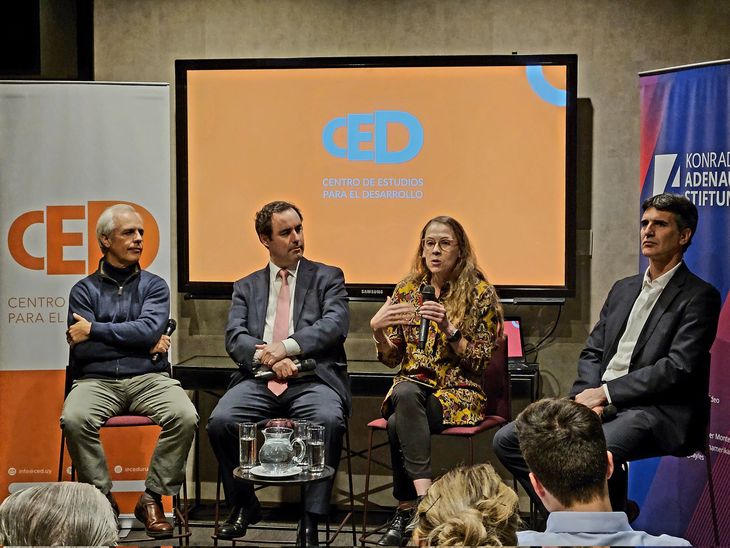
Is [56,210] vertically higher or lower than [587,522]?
higher

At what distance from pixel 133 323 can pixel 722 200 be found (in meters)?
2.82

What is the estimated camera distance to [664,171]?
4.50m

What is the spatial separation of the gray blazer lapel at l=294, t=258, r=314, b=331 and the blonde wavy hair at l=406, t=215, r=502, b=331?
0.50 m

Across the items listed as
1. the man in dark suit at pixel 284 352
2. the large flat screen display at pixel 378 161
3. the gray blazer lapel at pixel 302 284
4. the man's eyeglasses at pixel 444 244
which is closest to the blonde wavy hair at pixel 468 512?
the man in dark suit at pixel 284 352

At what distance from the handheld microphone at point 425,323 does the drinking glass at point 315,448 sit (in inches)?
27.0

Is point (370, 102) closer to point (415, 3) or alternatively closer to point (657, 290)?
point (415, 3)

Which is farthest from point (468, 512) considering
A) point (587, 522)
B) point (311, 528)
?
point (311, 528)

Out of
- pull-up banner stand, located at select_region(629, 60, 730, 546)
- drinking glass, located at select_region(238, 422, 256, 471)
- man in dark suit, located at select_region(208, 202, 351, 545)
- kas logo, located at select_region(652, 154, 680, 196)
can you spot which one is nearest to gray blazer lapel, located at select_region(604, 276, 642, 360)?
pull-up banner stand, located at select_region(629, 60, 730, 546)

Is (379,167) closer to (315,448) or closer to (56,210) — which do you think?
(56,210)

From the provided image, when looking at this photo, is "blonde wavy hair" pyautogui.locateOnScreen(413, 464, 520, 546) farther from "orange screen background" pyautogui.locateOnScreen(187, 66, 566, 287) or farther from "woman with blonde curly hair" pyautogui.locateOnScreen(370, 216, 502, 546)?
"orange screen background" pyautogui.locateOnScreen(187, 66, 566, 287)

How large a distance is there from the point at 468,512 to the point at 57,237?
348 centimetres

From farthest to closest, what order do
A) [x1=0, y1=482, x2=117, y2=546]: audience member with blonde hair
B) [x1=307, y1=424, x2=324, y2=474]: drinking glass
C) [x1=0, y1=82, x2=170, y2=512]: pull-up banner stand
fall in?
[x1=0, y1=82, x2=170, y2=512]: pull-up banner stand → [x1=307, y1=424, x2=324, y2=474]: drinking glass → [x1=0, y1=482, x2=117, y2=546]: audience member with blonde hair

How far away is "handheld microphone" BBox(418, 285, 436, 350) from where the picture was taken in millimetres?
4086

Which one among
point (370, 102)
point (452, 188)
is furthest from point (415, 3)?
point (452, 188)
